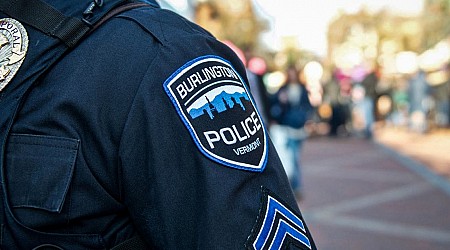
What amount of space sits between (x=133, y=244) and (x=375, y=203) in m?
6.41

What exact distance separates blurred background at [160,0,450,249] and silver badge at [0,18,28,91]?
4.22 ft

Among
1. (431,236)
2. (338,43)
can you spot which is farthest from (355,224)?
(338,43)

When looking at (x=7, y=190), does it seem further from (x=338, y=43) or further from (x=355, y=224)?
(x=338, y=43)

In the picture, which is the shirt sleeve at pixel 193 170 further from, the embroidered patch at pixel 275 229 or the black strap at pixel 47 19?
the black strap at pixel 47 19

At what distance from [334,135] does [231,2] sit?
17.4m

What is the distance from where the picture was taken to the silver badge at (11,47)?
1123mm


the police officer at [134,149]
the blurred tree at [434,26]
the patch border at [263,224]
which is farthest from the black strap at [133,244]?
the blurred tree at [434,26]

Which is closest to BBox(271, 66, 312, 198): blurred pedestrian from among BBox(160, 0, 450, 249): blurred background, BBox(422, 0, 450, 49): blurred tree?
BBox(160, 0, 450, 249): blurred background

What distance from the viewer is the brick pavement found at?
5559 millimetres

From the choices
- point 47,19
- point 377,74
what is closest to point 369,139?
point 377,74

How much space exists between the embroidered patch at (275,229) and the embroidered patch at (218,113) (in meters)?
0.06

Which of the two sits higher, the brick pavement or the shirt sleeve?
the shirt sleeve

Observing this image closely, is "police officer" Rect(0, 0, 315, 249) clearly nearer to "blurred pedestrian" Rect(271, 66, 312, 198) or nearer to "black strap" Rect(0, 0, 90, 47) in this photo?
"black strap" Rect(0, 0, 90, 47)

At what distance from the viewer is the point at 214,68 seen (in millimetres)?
1094
